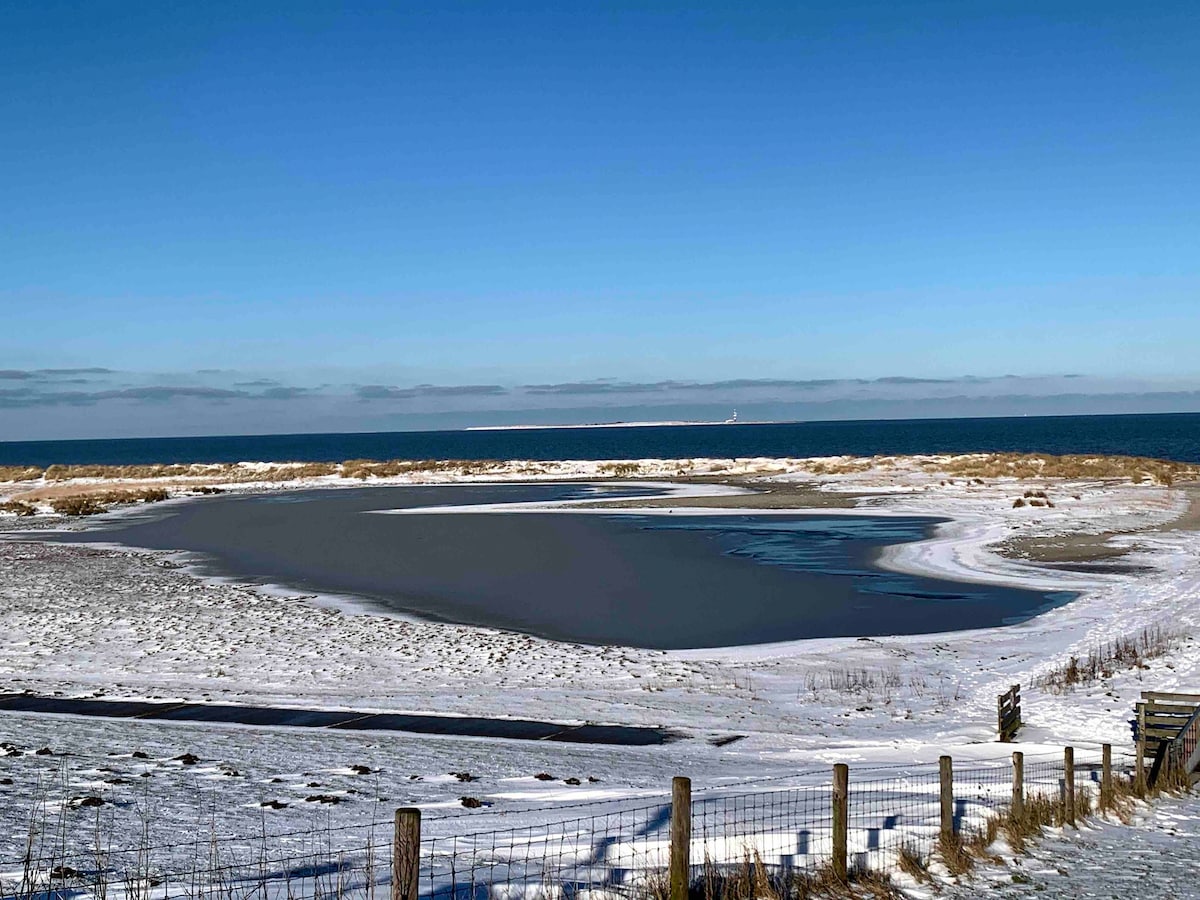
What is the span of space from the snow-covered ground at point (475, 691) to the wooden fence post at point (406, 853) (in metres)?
4.06

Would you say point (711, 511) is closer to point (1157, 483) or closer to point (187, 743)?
point (1157, 483)

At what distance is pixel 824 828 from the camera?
9.98 m

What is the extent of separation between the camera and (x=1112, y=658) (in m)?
19.4

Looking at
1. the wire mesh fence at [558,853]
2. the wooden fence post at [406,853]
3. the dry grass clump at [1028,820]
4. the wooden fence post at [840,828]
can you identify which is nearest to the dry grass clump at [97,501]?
the wire mesh fence at [558,853]

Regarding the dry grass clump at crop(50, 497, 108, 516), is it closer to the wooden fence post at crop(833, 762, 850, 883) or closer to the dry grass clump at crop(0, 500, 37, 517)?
the dry grass clump at crop(0, 500, 37, 517)

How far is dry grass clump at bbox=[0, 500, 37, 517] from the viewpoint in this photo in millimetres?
58250

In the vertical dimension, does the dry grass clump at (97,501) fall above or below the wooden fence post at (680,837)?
below

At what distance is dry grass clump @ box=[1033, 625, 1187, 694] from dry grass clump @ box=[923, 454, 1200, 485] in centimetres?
4633

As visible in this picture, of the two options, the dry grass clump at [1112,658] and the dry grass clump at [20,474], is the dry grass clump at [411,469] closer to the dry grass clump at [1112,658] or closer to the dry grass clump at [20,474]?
the dry grass clump at [20,474]

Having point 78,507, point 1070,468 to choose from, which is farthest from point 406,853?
point 1070,468

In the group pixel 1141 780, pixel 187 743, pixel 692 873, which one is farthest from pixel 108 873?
pixel 1141 780

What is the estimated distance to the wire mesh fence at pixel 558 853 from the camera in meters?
7.72

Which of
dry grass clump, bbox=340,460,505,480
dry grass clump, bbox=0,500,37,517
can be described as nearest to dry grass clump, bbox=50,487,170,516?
dry grass clump, bbox=0,500,37,517

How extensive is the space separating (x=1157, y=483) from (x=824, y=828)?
6036cm
